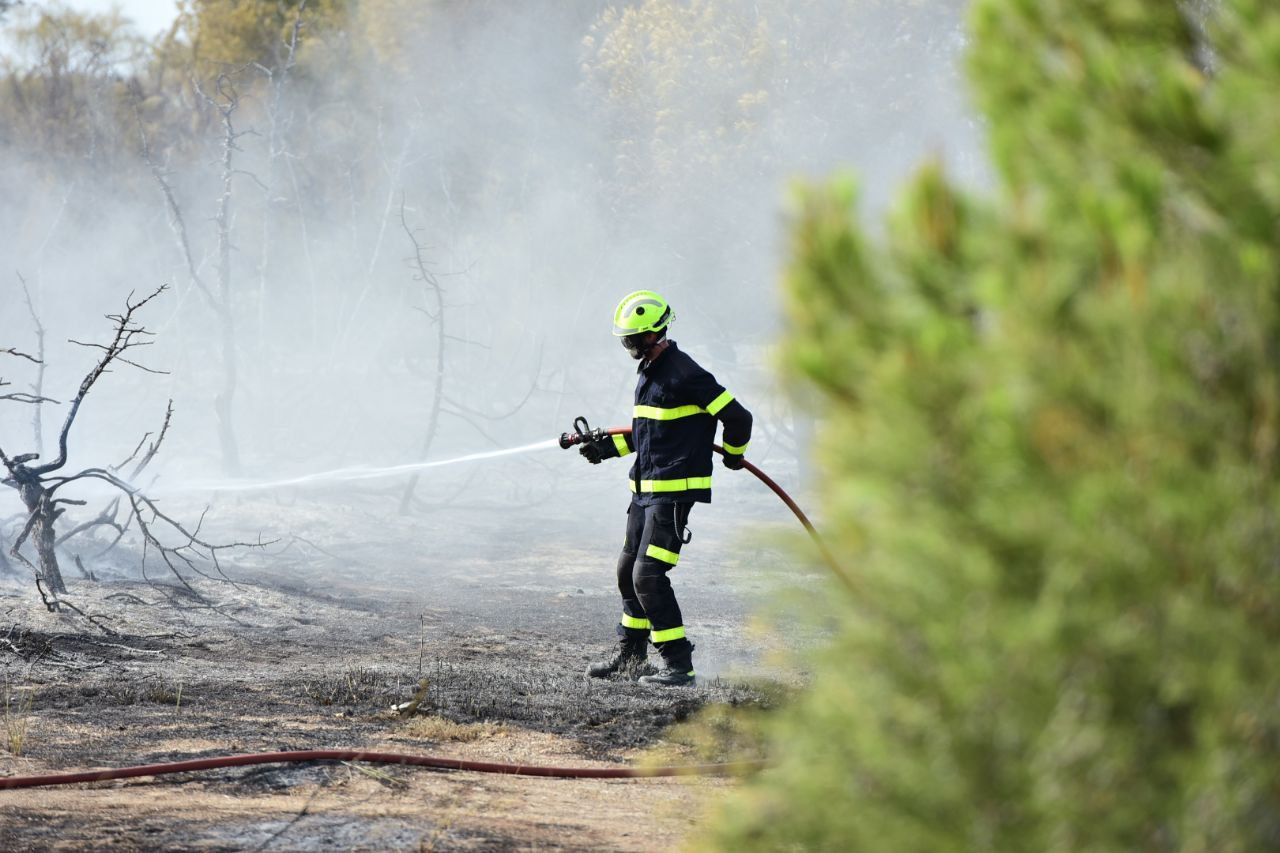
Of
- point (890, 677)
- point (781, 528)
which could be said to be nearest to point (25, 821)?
point (781, 528)

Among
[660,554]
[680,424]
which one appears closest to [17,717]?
[660,554]

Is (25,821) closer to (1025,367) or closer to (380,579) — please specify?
(1025,367)

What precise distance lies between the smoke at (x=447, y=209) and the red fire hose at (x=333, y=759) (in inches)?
547

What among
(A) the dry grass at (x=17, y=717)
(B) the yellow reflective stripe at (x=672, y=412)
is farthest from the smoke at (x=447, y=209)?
(A) the dry grass at (x=17, y=717)

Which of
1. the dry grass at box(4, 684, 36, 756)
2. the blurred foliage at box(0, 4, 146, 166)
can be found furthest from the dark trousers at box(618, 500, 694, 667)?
the blurred foliage at box(0, 4, 146, 166)

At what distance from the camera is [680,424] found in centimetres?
595

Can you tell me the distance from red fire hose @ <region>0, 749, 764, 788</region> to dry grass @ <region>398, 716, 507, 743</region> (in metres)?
0.60

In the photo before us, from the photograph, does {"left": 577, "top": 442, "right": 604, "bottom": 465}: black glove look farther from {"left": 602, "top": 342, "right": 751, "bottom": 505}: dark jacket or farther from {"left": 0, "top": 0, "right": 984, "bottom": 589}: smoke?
{"left": 0, "top": 0, "right": 984, "bottom": 589}: smoke

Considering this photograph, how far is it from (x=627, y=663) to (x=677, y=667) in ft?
1.33

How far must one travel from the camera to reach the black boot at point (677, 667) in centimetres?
595

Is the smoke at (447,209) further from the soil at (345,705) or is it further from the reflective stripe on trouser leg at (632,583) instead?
the reflective stripe on trouser leg at (632,583)

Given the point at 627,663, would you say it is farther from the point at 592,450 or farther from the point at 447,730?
the point at 447,730

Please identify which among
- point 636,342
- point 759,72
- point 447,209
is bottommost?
point 636,342

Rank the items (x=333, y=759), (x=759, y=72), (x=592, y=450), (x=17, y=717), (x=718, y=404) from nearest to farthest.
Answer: (x=333, y=759)
(x=17, y=717)
(x=718, y=404)
(x=592, y=450)
(x=759, y=72)
